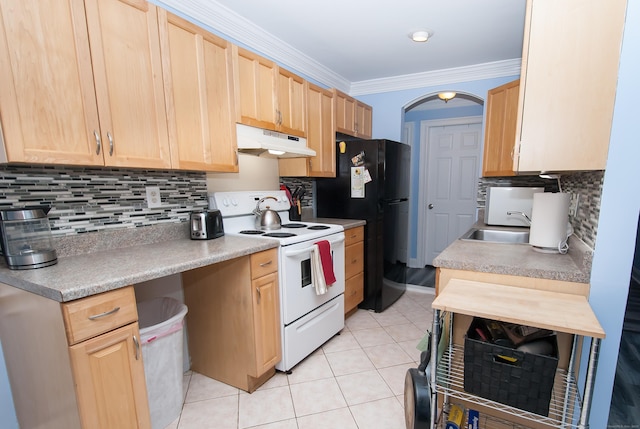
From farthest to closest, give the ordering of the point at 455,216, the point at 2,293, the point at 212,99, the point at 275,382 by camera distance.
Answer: the point at 455,216, the point at 275,382, the point at 212,99, the point at 2,293

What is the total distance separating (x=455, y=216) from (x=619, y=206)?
127 inches

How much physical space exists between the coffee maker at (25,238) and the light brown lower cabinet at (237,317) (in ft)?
2.51

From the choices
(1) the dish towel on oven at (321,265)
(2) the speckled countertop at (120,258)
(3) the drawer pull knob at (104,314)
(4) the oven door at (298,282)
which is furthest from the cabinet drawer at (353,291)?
(3) the drawer pull knob at (104,314)

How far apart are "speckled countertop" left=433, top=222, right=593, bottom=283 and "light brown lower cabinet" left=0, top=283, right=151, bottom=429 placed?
138 cm

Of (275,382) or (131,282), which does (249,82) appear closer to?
(131,282)

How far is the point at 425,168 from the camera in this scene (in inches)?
170

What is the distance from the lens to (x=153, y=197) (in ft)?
5.99

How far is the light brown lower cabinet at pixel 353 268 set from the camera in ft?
8.79

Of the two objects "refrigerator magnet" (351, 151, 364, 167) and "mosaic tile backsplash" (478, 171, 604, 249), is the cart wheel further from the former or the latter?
"refrigerator magnet" (351, 151, 364, 167)

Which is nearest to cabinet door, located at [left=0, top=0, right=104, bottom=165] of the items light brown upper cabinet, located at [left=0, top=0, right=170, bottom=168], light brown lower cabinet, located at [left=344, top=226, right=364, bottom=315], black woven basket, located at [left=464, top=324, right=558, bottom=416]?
light brown upper cabinet, located at [left=0, top=0, right=170, bottom=168]

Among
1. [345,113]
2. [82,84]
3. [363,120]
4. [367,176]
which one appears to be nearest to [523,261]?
[367,176]

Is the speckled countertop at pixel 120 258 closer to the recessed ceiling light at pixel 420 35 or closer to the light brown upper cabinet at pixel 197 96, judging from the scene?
the light brown upper cabinet at pixel 197 96

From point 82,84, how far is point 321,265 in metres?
1.59

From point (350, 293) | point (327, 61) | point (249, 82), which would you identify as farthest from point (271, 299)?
point (327, 61)
